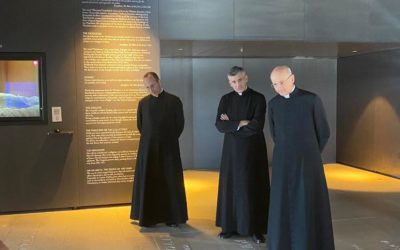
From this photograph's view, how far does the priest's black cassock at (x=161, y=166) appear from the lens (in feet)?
15.3

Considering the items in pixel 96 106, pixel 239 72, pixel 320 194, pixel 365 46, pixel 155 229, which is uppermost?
pixel 365 46

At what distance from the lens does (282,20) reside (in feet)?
19.6

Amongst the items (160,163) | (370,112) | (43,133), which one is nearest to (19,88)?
(43,133)

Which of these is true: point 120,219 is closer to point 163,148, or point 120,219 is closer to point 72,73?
point 163,148

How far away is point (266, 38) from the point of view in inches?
236

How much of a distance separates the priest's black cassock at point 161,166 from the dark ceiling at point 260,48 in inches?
62.7

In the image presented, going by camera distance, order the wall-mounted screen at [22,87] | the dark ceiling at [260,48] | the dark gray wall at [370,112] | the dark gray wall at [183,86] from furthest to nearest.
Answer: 1. the dark gray wall at [183,86]
2. the dark gray wall at [370,112]
3. the dark ceiling at [260,48]
4. the wall-mounted screen at [22,87]

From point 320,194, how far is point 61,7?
3.46 meters

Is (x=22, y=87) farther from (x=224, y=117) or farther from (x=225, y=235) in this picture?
(x=225, y=235)

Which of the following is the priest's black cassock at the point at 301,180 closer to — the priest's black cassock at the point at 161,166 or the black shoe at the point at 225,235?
the black shoe at the point at 225,235

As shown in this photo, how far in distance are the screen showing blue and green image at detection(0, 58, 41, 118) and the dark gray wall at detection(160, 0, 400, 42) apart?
1524mm

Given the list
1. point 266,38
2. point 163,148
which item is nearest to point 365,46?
point 266,38

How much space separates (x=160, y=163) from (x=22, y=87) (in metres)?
1.78

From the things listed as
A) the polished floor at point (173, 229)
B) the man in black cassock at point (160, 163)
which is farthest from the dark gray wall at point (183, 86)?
the man in black cassock at point (160, 163)
